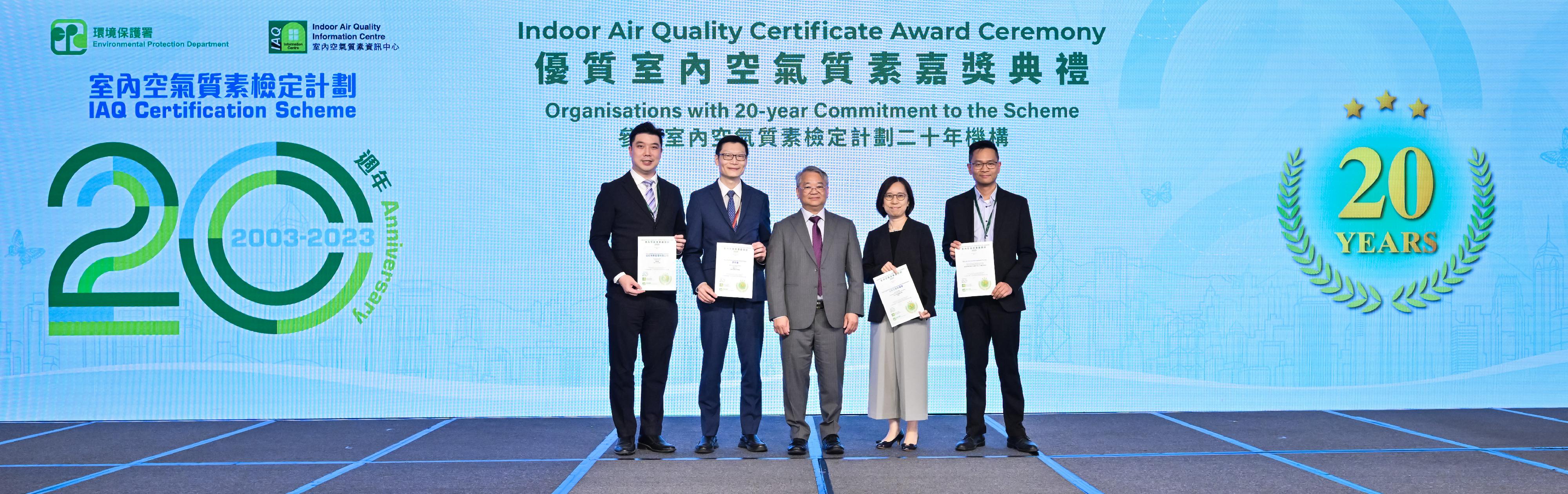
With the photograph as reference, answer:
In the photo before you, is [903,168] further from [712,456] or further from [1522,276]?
[1522,276]

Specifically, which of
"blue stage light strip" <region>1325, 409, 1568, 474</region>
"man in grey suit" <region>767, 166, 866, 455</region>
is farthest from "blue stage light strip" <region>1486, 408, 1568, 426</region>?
"man in grey suit" <region>767, 166, 866, 455</region>

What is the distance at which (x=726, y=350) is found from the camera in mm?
3812

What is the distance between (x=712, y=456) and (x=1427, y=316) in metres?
3.97

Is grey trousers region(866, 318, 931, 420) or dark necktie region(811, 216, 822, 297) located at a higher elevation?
dark necktie region(811, 216, 822, 297)

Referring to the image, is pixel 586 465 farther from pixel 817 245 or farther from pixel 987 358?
pixel 987 358

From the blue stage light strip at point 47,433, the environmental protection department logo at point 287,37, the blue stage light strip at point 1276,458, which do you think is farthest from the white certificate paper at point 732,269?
the blue stage light strip at point 47,433

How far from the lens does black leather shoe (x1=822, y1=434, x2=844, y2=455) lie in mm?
3721

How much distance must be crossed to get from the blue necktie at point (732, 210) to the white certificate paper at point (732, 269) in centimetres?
14

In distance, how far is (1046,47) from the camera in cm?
504

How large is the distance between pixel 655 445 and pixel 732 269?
0.77 metres

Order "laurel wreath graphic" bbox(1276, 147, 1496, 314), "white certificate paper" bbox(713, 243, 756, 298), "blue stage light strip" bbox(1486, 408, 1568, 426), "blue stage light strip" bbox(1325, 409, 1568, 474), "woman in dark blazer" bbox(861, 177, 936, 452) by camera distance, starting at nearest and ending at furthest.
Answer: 1. "blue stage light strip" bbox(1325, 409, 1568, 474)
2. "white certificate paper" bbox(713, 243, 756, 298)
3. "woman in dark blazer" bbox(861, 177, 936, 452)
4. "blue stage light strip" bbox(1486, 408, 1568, 426)
5. "laurel wreath graphic" bbox(1276, 147, 1496, 314)

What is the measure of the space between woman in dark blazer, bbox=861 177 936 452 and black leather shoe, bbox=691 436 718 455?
64cm

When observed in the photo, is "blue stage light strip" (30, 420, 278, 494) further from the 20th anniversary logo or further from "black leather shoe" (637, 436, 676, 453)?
"black leather shoe" (637, 436, 676, 453)

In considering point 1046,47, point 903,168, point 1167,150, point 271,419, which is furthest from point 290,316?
point 1167,150
